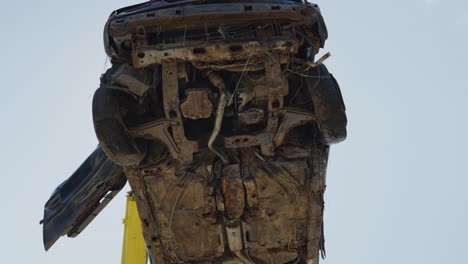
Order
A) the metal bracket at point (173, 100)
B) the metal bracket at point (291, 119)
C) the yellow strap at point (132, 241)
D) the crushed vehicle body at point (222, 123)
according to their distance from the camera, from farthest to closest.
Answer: the yellow strap at point (132, 241) < the metal bracket at point (291, 119) < the metal bracket at point (173, 100) < the crushed vehicle body at point (222, 123)

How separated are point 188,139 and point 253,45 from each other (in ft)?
3.73

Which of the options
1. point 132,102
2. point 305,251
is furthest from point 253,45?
point 305,251

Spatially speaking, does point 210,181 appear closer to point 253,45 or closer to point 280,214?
point 280,214

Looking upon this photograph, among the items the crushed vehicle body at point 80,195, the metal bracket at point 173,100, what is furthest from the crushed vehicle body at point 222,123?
the crushed vehicle body at point 80,195

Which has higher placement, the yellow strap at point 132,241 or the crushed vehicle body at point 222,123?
the crushed vehicle body at point 222,123

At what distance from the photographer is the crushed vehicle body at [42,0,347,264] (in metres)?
5.62

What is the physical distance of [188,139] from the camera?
Result: 6137 mm

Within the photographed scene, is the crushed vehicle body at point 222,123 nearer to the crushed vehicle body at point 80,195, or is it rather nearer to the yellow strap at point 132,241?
the crushed vehicle body at point 80,195

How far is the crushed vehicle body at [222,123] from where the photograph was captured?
5617mm

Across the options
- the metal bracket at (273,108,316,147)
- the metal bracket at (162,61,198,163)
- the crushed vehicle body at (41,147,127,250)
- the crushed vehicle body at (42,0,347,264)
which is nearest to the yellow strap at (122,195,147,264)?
the crushed vehicle body at (41,147,127,250)

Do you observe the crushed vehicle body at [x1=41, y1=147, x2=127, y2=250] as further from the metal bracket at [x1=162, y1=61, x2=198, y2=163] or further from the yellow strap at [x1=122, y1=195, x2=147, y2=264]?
the yellow strap at [x1=122, y1=195, x2=147, y2=264]

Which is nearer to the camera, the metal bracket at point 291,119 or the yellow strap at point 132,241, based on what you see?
the metal bracket at point 291,119

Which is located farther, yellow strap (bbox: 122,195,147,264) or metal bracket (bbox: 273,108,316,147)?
yellow strap (bbox: 122,195,147,264)

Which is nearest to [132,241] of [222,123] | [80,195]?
[80,195]
